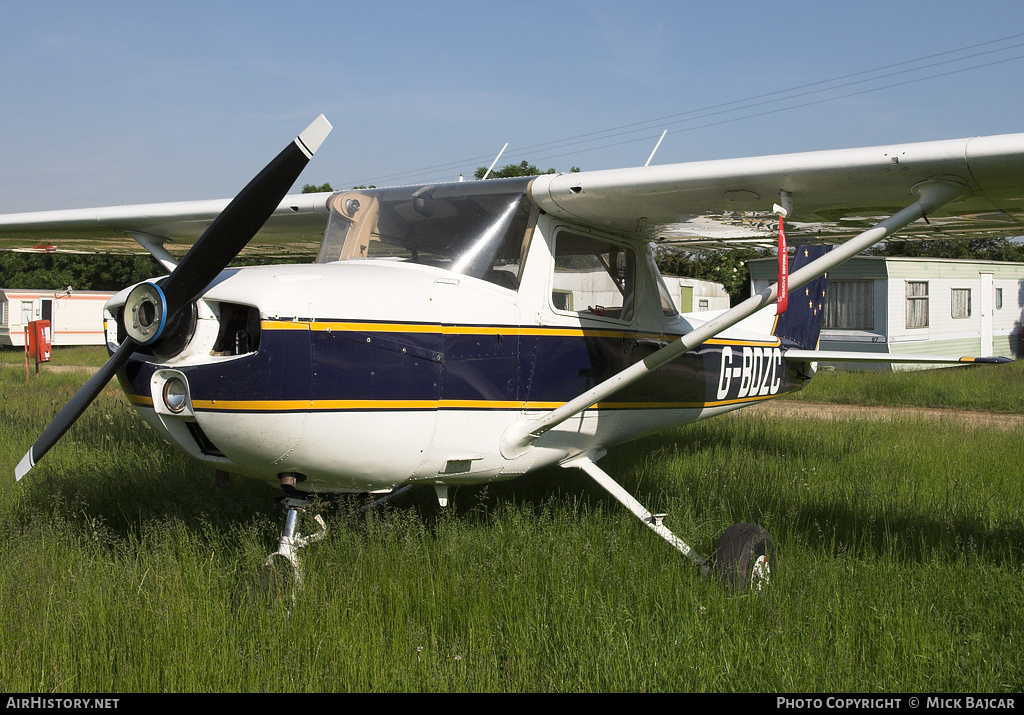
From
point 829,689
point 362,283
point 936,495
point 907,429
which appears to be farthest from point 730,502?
point 907,429

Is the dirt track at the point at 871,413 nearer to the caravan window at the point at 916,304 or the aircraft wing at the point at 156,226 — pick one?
the caravan window at the point at 916,304

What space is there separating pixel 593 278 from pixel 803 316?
Result: 4.40 metres

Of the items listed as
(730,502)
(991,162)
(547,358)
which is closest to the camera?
(991,162)

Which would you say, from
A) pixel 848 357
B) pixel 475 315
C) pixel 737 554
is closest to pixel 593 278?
pixel 475 315

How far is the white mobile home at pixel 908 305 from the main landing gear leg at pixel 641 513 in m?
15.5

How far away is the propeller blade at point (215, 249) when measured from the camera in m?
3.34

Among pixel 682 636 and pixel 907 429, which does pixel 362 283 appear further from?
pixel 907 429

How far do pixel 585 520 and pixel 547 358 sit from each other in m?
1.26

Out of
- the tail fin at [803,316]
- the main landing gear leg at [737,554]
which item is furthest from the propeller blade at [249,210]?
the tail fin at [803,316]

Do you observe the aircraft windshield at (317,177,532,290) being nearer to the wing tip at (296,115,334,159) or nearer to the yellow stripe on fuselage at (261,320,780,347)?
the yellow stripe on fuselage at (261,320,780,347)

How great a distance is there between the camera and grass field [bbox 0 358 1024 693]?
3.31m

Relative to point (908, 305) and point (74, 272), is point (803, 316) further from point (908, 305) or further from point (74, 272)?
point (74, 272)

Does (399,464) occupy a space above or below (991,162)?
below

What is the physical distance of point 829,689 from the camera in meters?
3.25
